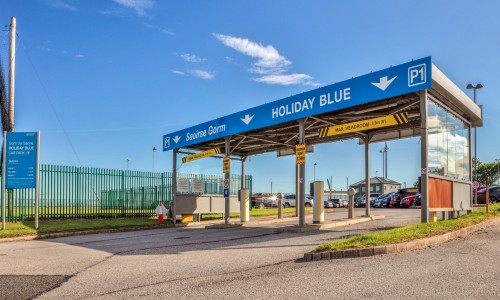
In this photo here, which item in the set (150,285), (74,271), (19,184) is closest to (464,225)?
(150,285)

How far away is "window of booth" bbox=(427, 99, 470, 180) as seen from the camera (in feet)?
42.6

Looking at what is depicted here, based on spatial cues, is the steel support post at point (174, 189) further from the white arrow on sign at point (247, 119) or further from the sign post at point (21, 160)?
the sign post at point (21, 160)

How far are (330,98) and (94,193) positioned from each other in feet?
47.8

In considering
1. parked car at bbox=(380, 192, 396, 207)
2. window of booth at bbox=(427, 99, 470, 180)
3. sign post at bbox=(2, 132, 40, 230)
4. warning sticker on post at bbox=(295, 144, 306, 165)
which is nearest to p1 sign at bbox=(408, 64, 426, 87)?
window of booth at bbox=(427, 99, 470, 180)

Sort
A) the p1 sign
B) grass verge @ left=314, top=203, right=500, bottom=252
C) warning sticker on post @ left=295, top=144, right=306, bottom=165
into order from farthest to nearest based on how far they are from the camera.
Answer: warning sticker on post @ left=295, top=144, right=306, bottom=165
the p1 sign
grass verge @ left=314, top=203, right=500, bottom=252

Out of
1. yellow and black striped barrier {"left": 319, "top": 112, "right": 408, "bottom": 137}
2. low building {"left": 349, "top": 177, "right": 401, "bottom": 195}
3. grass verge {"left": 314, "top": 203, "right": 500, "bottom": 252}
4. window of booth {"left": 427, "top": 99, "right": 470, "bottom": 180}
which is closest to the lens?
grass verge {"left": 314, "top": 203, "right": 500, "bottom": 252}

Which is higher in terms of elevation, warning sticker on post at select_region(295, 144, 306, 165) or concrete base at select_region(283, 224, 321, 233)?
warning sticker on post at select_region(295, 144, 306, 165)

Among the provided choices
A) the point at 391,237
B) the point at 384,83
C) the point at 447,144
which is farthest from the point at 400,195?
the point at 391,237

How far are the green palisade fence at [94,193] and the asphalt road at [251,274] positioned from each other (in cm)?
1062

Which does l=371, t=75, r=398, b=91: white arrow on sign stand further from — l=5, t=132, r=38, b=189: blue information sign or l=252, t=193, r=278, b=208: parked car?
l=252, t=193, r=278, b=208: parked car

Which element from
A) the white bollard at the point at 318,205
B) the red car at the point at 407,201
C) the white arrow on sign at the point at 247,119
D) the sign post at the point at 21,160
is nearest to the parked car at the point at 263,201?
the red car at the point at 407,201

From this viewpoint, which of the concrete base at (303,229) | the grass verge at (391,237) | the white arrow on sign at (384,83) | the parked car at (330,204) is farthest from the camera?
the parked car at (330,204)

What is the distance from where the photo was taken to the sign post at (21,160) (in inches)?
651

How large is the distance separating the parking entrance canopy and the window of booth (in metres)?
0.55
